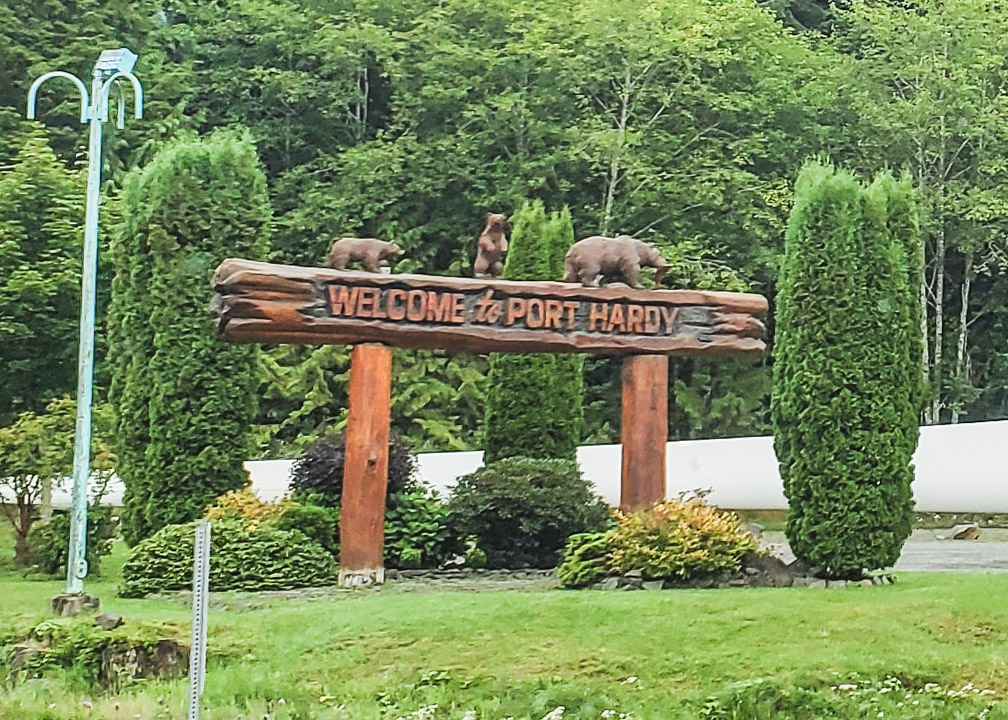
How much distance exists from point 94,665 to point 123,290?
5.94 meters

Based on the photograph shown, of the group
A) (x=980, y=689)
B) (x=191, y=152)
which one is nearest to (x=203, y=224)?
(x=191, y=152)

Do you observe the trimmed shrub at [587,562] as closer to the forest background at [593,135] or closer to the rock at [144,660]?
the rock at [144,660]

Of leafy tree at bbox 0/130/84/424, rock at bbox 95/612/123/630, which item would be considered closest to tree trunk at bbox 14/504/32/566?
leafy tree at bbox 0/130/84/424

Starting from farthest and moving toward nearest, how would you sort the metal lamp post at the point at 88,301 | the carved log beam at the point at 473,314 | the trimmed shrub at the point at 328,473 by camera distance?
the trimmed shrub at the point at 328,473
the carved log beam at the point at 473,314
the metal lamp post at the point at 88,301

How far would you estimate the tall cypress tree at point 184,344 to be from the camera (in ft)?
36.0

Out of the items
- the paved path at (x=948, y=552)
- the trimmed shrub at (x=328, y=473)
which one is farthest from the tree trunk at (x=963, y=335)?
the trimmed shrub at (x=328, y=473)

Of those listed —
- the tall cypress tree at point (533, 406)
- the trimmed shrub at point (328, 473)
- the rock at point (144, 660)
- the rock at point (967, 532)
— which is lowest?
the rock at point (144, 660)

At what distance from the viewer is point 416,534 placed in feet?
34.8

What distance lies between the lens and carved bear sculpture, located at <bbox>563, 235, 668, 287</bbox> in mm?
10094

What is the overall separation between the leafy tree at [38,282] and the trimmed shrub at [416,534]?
564 cm

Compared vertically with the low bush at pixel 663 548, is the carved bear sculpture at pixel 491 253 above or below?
above

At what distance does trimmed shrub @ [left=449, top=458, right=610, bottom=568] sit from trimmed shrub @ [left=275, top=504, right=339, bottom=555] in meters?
1.06

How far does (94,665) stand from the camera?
6828mm

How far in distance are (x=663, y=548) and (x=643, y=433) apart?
1.42 m
